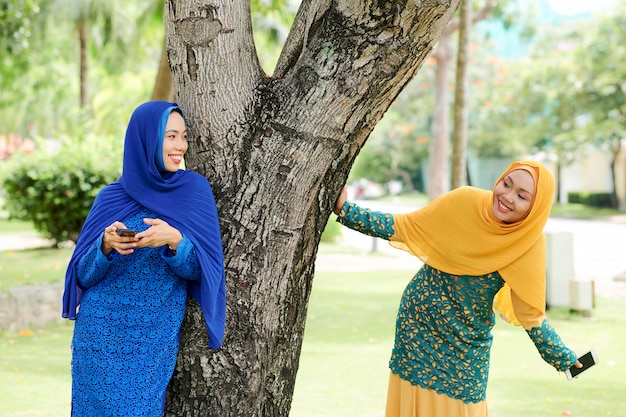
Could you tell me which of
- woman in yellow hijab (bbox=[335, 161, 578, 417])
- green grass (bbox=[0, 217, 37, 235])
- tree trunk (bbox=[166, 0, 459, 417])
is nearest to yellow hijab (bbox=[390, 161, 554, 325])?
woman in yellow hijab (bbox=[335, 161, 578, 417])

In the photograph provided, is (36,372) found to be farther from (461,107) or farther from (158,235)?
(461,107)

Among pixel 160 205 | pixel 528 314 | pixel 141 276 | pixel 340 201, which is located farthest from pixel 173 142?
pixel 528 314

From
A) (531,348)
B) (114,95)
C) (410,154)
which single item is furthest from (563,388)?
(410,154)

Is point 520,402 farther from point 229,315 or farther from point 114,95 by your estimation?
point 114,95

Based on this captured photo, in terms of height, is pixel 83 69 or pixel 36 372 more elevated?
pixel 83 69

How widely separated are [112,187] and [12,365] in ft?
12.6

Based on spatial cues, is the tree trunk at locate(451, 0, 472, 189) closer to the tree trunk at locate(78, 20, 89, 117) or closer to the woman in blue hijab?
the woman in blue hijab

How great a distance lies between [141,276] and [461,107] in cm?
891

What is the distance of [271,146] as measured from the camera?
323 centimetres

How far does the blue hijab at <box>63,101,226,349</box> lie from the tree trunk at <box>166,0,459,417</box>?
0.20 metres

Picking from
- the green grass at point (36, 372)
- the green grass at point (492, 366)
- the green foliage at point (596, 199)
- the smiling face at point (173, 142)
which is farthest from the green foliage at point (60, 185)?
the green foliage at point (596, 199)

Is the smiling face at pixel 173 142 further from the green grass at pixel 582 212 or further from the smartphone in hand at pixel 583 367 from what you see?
the green grass at pixel 582 212

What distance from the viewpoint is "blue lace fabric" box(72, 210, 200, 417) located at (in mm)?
2871

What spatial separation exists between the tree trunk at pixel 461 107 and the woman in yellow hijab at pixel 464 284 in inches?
290
